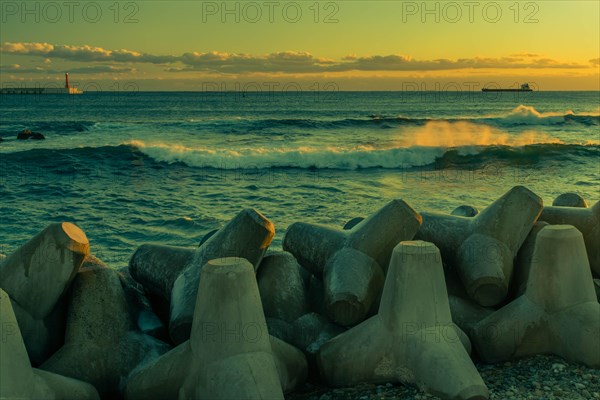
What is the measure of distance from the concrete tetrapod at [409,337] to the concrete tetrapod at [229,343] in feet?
1.92

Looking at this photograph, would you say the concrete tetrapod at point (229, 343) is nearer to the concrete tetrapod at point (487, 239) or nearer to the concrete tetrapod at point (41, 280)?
the concrete tetrapod at point (41, 280)

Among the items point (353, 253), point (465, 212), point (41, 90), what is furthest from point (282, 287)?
point (41, 90)

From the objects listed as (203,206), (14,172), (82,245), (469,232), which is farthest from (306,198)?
(14,172)

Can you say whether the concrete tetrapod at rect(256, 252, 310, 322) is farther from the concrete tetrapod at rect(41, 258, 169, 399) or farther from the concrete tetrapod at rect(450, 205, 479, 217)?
the concrete tetrapod at rect(450, 205, 479, 217)

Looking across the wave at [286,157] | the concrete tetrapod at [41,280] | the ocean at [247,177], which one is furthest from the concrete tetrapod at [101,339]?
the wave at [286,157]

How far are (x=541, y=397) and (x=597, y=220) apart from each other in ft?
6.35

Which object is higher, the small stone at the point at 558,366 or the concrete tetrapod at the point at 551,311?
the concrete tetrapod at the point at 551,311

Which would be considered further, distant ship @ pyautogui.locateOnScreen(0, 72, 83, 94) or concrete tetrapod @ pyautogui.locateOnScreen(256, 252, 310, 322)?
distant ship @ pyautogui.locateOnScreen(0, 72, 83, 94)

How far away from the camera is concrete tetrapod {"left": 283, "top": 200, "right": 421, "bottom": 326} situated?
12.5 ft

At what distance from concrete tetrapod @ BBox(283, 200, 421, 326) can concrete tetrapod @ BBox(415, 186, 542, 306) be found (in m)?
0.36

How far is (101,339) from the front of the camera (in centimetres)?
355

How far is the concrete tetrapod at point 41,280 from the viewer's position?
354 cm

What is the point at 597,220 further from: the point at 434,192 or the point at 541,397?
the point at 434,192

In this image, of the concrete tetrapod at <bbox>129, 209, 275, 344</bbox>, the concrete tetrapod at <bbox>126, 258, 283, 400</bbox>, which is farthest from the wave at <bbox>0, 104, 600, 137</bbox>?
the concrete tetrapod at <bbox>126, 258, 283, 400</bbox>
